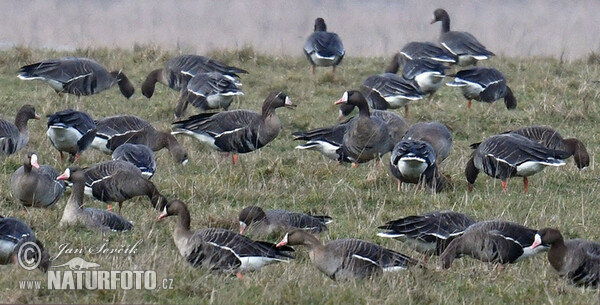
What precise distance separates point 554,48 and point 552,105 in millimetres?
9842

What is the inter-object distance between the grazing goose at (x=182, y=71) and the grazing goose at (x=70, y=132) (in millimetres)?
4276

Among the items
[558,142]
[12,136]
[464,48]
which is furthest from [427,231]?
[464,48]

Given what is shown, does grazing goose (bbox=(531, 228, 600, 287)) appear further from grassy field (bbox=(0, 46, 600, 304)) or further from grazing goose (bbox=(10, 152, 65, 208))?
grazing goose (bbox=(10, 152, 65, 208))

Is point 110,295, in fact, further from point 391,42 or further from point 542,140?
point 391,42

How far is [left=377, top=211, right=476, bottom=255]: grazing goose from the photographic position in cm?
959

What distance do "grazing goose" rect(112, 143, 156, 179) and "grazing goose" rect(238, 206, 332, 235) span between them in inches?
77.2

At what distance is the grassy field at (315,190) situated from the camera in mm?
7695

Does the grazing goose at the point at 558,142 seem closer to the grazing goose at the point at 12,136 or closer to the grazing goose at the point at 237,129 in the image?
the grazing goose at the point at 237,129

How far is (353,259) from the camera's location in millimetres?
8477

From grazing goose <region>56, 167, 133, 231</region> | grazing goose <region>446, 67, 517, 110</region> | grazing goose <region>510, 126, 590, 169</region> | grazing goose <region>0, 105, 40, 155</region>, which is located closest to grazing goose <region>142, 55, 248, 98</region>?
grazing goose <region>446, 67, 517, 110</region>

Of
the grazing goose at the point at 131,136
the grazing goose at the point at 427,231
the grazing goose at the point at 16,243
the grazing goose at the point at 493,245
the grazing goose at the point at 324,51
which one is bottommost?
the grazing goose at the point at 324,51

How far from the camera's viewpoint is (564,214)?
11.2 metres

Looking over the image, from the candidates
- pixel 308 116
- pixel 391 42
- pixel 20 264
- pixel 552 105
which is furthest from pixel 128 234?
pixel 391 42

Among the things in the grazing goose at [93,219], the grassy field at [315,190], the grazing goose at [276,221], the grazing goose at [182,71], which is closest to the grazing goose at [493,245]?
the grassy field at [315,190]
